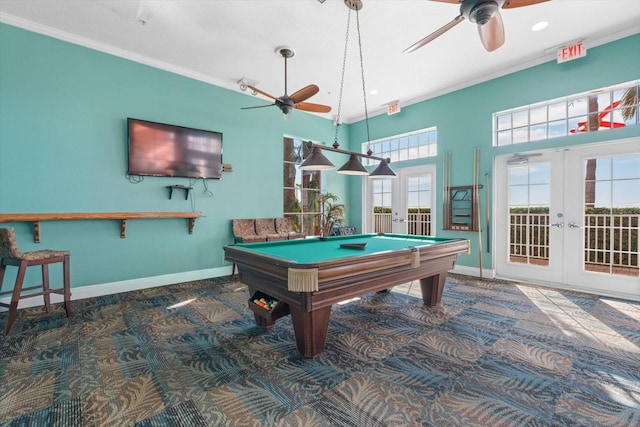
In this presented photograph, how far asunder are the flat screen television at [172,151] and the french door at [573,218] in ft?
15.5

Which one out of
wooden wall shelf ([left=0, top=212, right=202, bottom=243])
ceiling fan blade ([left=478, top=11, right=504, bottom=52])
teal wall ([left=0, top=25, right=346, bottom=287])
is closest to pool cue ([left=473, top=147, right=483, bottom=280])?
ceiling fan blade ([left=478, top=11, right=504, bottom=52])

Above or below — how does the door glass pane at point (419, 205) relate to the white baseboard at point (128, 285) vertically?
above

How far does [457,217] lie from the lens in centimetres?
518

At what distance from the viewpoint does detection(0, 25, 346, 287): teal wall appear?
3.37 meters

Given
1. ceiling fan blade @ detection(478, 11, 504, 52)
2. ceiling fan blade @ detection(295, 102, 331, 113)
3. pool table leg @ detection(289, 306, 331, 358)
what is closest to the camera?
pool table leg @ detection(289, 306, 331, 358)

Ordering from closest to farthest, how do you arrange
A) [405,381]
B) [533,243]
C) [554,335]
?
[405,381], [554,335], [533,243]

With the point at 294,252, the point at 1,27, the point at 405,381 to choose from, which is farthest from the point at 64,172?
the point at 405,381

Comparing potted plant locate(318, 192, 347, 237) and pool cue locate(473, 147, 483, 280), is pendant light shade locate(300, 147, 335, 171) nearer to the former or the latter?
pool cue locate(473, 147, 483, 280)

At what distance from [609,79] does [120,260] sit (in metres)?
6.94

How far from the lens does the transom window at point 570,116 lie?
372cm

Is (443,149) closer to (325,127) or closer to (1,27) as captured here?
(325,127)

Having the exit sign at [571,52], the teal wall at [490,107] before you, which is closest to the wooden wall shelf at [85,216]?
the teal wall at [490,107]

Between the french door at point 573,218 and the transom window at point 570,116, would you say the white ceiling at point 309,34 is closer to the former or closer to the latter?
the transom window at point 570,116

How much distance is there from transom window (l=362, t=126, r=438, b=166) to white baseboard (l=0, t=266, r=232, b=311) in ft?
13.4
